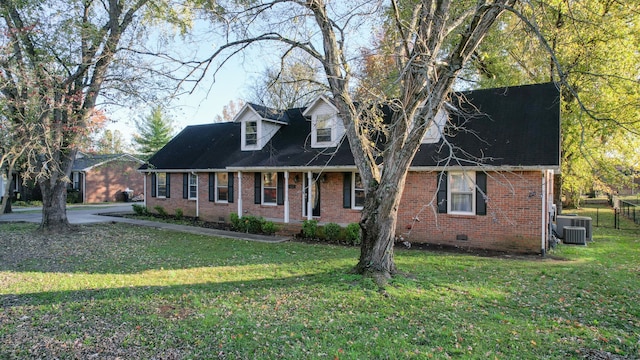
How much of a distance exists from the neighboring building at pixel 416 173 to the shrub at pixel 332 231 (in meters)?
1.55

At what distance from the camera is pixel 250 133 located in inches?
758

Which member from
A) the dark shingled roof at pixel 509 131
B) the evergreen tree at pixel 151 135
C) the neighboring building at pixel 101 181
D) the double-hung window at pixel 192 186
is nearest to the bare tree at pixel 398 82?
the dark shingled roof at pixel 509 131

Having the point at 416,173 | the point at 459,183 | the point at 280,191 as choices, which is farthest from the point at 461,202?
the point at 280,191

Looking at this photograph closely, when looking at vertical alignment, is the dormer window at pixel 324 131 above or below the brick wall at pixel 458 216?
above

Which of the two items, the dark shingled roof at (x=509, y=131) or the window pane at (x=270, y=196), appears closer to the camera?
the dark shingled roof at (x=509, y=131)

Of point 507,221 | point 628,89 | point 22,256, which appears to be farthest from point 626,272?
point 22,256

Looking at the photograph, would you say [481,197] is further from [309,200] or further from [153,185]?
[153,185]

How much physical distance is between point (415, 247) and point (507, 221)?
2.98 meters

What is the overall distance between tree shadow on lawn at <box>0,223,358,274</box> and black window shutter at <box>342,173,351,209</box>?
2971mm

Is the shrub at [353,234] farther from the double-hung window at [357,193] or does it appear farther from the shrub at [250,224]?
the shrub at [250,224]

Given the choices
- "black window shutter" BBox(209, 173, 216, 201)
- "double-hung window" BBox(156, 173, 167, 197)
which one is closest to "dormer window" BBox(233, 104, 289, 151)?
"black window shutter" BBox(209, 173, 216, 201)

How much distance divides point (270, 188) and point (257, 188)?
673 mm

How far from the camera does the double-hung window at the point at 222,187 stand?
19.2 m

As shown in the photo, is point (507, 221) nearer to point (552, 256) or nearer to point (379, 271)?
point (552, 256)
